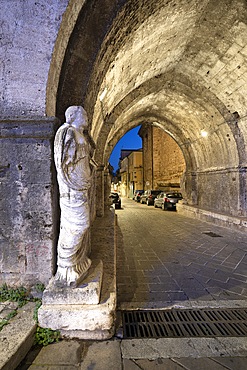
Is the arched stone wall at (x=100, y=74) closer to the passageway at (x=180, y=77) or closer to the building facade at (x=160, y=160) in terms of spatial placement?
the passageway at (x=180, y=77)

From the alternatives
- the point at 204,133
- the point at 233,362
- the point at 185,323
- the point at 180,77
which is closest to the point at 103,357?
the point at 185,323

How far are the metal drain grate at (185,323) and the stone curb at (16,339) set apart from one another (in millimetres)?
923

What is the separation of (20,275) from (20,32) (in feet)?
9.46

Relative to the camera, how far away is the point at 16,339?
1667mm

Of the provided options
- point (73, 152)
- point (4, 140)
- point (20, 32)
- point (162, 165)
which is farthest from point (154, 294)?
point (162, 165)

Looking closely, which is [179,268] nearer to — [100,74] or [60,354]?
[60,354]

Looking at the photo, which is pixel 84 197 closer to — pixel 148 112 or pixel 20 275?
pixel 20 275

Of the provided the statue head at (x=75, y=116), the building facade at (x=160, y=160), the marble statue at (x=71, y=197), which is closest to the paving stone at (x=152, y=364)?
the marble statue at (x=71, y=197)

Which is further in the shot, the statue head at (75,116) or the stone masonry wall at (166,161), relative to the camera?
the stone masonry wall at (166,161)

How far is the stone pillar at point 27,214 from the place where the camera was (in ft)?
7.54

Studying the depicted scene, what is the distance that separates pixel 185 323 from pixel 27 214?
222 cm

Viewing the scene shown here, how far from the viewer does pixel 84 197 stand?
80.4 inches

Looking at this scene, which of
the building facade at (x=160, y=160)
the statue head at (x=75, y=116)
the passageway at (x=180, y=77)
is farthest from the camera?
the building facade at (x=160, y=160)

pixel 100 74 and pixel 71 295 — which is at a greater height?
pixel 100 74
